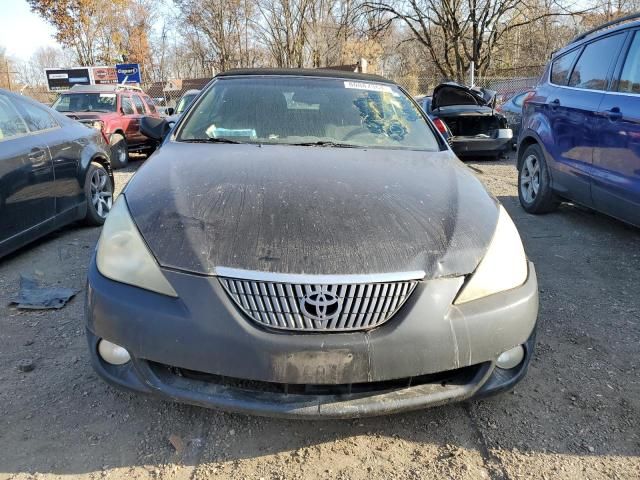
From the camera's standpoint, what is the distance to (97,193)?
208 inches

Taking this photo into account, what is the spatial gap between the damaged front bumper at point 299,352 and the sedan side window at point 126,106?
9.55 m

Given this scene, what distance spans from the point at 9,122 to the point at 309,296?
3.63 meters

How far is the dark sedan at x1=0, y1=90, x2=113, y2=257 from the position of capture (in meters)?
3.88

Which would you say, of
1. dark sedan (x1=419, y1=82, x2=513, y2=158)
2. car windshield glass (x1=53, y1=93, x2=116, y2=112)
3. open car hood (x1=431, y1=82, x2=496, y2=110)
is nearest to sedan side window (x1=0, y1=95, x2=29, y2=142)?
dark sedan (x1=419, y1=82, x2=513, y2=158)

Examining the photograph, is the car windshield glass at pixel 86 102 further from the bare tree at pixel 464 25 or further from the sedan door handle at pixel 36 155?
the bare tree at pixel 464 25

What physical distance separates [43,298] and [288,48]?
1344 inches

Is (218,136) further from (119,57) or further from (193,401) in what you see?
(119,57)

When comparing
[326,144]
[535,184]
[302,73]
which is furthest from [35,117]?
[535,184]

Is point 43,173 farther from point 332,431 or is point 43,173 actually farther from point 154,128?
point 332,431

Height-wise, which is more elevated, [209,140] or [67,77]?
[209,140]

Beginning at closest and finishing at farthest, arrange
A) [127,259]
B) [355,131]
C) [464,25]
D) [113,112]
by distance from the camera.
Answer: [127,259] → [355,131] → [113,112] → [464,25]

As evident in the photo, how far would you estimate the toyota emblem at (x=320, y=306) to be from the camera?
5.85ft

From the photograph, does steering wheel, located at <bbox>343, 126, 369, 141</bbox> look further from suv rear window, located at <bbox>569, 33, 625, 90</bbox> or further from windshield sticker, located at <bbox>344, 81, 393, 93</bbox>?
suv rear window, located at <bbox>569, 33, 625, 90</bbox>

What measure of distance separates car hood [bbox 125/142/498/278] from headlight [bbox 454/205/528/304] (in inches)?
1.6
